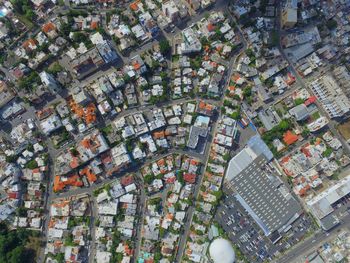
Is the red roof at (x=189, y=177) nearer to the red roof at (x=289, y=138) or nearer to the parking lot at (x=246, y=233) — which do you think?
the parking lot at (x=246, y=233)

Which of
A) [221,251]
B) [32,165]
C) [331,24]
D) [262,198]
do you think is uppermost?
[32,165]

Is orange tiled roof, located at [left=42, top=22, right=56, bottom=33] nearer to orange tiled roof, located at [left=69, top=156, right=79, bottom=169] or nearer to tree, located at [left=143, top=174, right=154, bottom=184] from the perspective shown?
orange tiled roof, located at [left=69, top=156, right=79, bottom=169]

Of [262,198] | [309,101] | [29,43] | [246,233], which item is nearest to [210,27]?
[309,101]

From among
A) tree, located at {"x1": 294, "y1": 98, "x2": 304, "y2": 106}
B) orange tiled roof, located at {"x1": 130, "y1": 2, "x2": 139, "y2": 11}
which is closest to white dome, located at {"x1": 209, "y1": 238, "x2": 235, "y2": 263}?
tree, located at {"x1": 294, "y1": 98, "x2": 304, "y2": 106}

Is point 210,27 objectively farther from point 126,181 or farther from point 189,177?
point 126,181

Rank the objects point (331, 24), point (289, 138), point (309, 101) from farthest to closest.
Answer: point (331, 24) < point (309, 101) < point (289, 138)

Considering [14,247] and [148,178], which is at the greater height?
[14,247]
